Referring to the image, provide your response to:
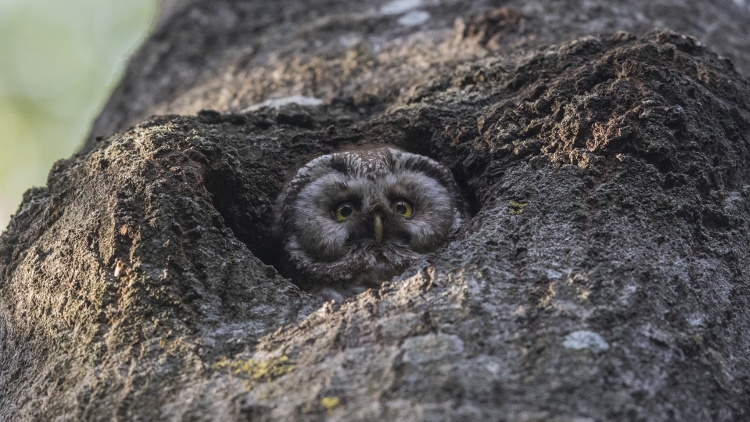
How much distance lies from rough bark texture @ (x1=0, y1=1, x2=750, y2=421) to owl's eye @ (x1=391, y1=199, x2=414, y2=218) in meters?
0.30

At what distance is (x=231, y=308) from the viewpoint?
209 cm

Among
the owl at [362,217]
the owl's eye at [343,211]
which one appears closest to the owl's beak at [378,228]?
the owl at [362,217]

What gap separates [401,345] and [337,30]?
7.80 ft

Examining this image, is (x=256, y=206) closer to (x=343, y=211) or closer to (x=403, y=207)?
(x=343, y=211)

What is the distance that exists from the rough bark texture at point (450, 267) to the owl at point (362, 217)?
9cm

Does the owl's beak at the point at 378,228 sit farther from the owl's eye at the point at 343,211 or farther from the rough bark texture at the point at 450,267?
the rough bark texture at the point at 450,267

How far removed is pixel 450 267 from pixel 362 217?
1.14 metres

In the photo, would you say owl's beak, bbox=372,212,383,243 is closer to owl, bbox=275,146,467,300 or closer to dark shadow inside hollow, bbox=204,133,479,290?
owl, bbox=275,146,467,300

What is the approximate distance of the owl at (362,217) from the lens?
2.95 metres

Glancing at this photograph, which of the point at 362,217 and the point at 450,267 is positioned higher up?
the point at 362,217

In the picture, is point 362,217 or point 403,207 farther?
point 403,207

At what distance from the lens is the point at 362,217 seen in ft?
10.3

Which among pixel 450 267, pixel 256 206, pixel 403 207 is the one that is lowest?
pixel 450 267

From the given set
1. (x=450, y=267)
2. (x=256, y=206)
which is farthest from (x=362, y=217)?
(x=450, y=267)
